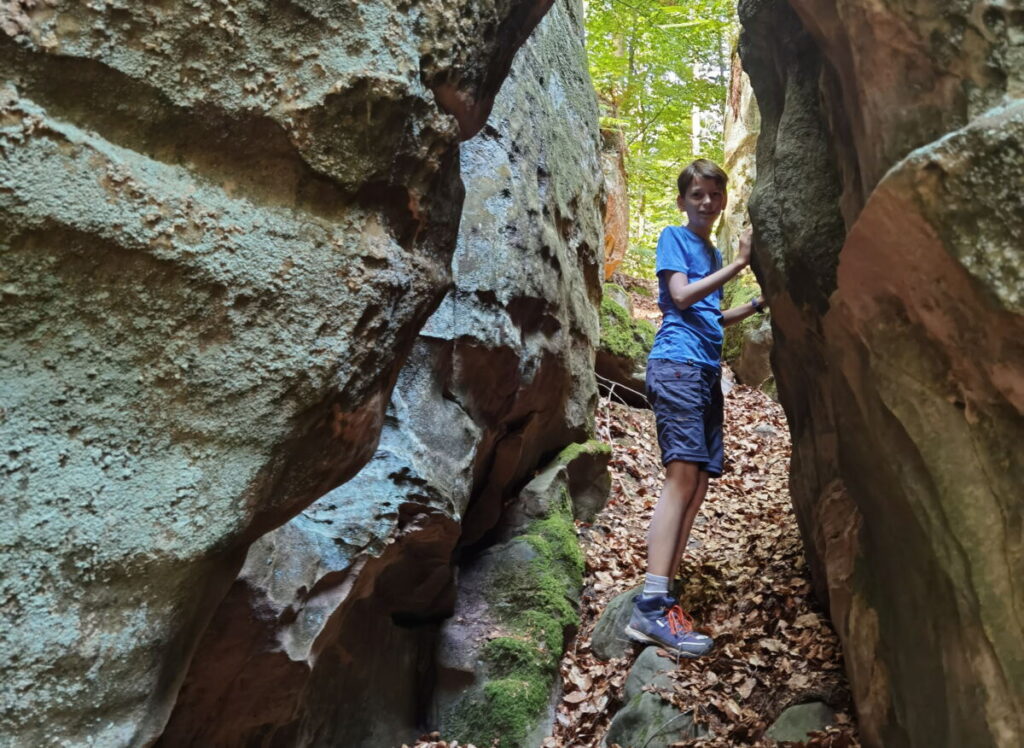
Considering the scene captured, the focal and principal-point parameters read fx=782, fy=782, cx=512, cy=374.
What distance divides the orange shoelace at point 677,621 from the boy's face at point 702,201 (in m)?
2.49

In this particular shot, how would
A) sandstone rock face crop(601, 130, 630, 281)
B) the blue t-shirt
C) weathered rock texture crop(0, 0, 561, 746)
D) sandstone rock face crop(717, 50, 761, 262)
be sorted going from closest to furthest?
weathered rock texture crop(0, 0, 561, 746), the blue t-shirt, sandstone rock face crop(601, 130, 630, 281), sandstone rock face crop(717, 50, 761, 262)

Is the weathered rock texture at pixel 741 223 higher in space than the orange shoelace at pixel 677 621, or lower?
higher

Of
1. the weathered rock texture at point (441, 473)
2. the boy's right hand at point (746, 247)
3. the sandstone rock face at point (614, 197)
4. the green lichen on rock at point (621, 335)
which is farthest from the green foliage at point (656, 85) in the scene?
the boy's right hand at point (746, 247)

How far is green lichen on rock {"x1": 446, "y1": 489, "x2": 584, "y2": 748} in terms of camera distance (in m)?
4.83

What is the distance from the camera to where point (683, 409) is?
4898 millimetres

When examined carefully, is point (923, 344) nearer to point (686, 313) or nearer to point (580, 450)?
point (686, 313)

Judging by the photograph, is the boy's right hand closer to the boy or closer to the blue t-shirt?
the boy

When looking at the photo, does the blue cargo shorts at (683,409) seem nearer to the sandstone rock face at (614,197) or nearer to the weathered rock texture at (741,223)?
the weathered rock texture at (741,223)

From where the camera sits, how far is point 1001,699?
2.37 meters

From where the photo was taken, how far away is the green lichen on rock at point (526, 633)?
4828 mm

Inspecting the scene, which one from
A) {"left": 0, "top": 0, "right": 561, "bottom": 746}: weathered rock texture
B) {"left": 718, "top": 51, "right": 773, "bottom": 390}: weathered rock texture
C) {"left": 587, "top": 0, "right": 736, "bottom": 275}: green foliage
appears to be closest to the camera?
{"left": 0, "top": 0, "right": 561, "bottom": 746}: weathered rock texture

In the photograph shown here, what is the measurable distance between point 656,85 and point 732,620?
1304cm

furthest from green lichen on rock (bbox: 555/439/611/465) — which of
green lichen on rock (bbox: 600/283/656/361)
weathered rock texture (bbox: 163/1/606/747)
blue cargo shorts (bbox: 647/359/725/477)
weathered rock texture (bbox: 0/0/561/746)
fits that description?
weathered rock texture (bbox: 0/0/561/746)

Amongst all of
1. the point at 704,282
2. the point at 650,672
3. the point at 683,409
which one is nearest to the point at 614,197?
the point at 704,282
